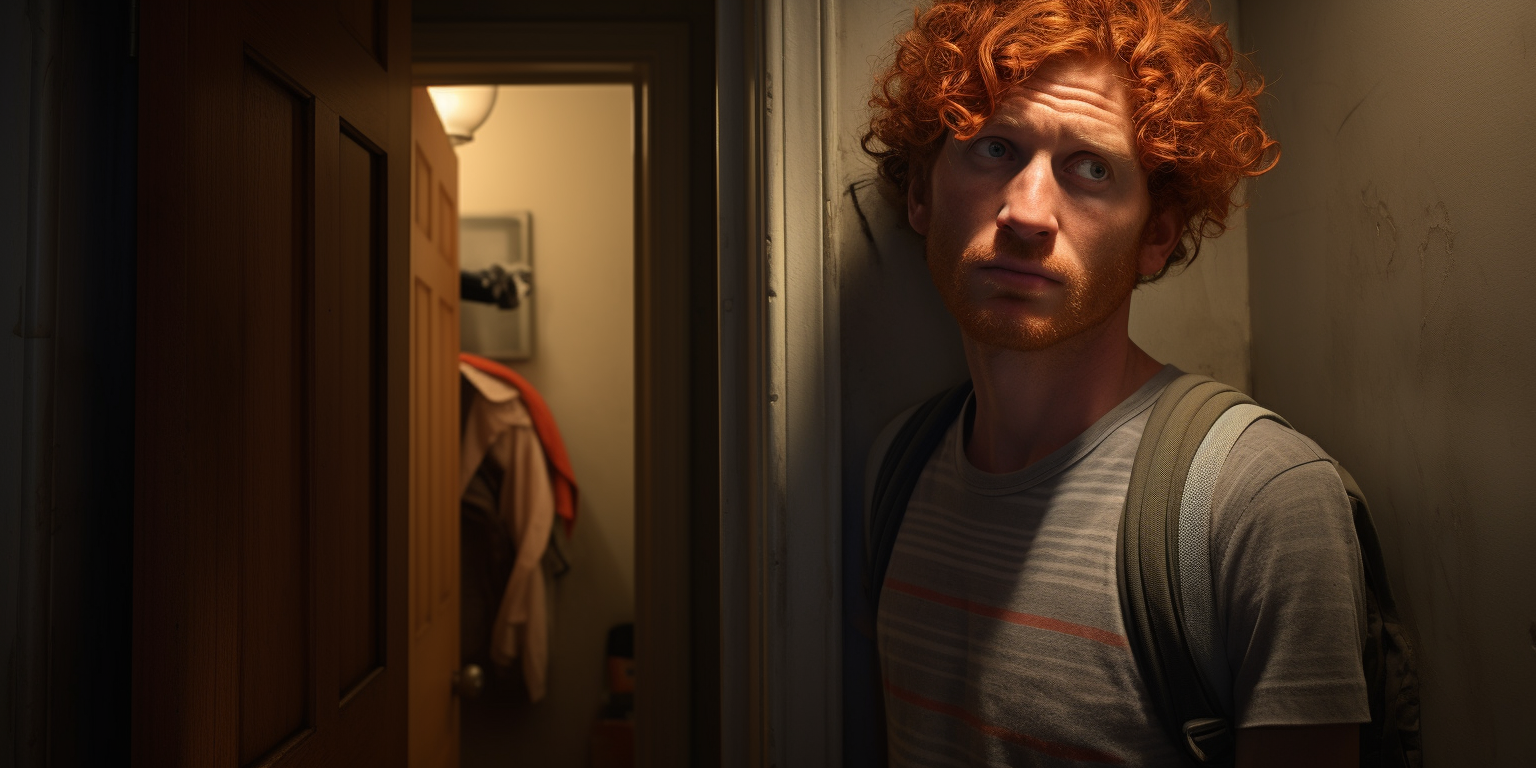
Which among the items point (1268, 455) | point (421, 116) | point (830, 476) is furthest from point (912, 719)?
point (421, 116)

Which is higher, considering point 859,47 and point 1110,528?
point 859,47

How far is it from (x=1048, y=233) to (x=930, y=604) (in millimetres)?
350

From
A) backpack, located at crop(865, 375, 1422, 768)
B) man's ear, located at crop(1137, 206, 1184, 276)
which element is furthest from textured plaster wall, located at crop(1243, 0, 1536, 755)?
man's ear, located at crop(1137, 206, 1184, 276)

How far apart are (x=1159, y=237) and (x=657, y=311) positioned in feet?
3.39

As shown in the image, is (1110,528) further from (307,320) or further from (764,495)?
(307,320)

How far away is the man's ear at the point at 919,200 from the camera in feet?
2.48

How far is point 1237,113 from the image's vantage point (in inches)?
27.0

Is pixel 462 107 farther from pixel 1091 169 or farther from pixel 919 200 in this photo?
pixel 1091 169

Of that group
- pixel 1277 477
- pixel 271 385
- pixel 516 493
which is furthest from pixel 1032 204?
pixel 516 493

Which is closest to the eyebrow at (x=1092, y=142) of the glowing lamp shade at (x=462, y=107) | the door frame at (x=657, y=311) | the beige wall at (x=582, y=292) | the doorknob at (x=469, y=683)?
the door frame at (x=657, y=311)

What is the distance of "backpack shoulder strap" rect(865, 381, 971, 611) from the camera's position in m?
0.80

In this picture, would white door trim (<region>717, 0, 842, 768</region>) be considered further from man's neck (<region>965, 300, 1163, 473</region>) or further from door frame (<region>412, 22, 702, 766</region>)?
door frame (<region>412, 22, 702, 766</region>)

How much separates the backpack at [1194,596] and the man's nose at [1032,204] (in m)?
0.18

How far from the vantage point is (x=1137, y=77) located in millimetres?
652
